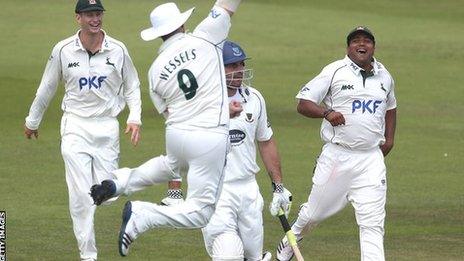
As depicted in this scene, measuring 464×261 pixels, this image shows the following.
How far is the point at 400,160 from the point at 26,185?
255 inches

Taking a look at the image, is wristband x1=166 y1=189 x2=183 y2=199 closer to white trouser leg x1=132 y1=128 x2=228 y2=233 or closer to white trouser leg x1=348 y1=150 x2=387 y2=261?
white trouser leg x1=348 y1=150 x2=387 y2=261

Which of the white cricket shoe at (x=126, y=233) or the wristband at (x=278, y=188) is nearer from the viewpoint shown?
the white cricket shoe at (x=126, y=233)

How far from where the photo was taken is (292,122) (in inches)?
1159

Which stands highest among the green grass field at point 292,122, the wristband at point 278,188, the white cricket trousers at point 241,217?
the wristband at point 278,188

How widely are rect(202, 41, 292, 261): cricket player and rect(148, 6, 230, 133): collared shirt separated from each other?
0.94 metres

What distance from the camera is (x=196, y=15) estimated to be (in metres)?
45.6

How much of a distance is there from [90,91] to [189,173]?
9.47ft

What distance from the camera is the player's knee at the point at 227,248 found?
13.3m

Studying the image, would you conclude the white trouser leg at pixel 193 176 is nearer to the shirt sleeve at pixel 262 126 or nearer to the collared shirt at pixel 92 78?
the shirt sleeve at pixel 262 126

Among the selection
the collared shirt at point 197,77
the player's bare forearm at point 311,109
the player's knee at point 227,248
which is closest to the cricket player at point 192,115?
the collared shirt at point 197,77

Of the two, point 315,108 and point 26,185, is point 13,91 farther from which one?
point 315,108

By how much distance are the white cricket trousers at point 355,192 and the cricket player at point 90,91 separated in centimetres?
200

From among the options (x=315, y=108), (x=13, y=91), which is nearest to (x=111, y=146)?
(x=315, y=108)

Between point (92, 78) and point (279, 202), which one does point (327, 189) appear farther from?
point (92, 78)
